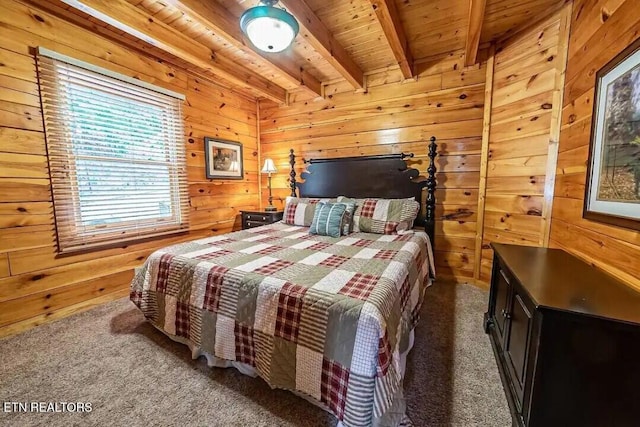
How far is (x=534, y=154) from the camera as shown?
7.32 ft

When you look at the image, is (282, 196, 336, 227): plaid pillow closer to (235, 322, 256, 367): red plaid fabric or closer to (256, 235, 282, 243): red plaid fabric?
(256, 235, 282, 243): red plaid fabric

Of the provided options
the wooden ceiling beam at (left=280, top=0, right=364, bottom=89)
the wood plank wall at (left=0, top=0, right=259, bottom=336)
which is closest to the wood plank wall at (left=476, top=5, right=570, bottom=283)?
the wooden ceiling beam at (left=280, top=0, right=364, bottom=89)

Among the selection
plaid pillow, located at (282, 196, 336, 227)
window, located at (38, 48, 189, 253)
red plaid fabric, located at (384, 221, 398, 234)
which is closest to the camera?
window, located at (38, 48, 189, 253)

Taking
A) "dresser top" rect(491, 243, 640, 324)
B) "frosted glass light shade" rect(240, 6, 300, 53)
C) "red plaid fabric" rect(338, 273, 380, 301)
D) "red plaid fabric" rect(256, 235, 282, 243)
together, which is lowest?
"red plaid fabric" rect(338, 273, 380, 301)

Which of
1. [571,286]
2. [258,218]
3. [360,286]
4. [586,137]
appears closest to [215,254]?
[360,286]

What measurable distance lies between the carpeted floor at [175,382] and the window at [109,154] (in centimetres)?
86

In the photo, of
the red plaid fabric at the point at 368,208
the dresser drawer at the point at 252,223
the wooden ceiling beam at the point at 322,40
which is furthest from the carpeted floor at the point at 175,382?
the wooden ceiling beam at the point at 322,40

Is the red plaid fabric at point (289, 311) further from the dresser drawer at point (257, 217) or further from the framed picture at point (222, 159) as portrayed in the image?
the framed picture at point (222, 159)

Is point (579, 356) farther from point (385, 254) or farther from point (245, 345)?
point (245, 345)

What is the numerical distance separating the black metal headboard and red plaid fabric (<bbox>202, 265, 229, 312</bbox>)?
2078 millimetres

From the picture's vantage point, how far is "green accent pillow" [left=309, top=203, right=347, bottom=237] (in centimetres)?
238

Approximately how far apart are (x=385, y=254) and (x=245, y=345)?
1.02 metres

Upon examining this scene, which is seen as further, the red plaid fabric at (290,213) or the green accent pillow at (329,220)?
the red plaid fabric at (290,213)

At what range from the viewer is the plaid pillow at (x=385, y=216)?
2.51m
